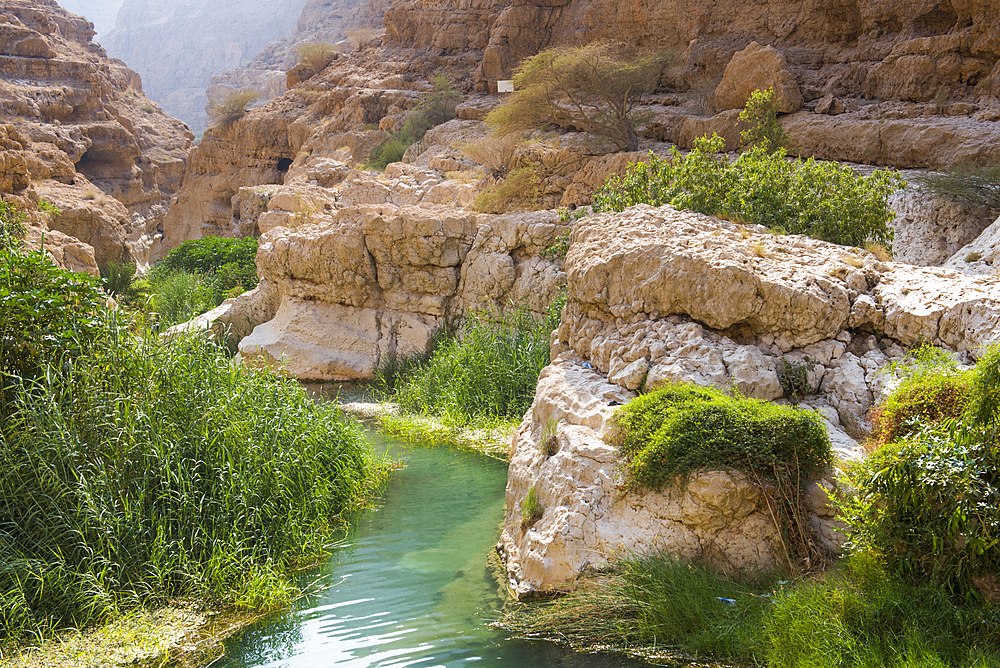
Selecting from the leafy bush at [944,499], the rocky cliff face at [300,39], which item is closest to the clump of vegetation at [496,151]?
the leafy bush at [944,499]

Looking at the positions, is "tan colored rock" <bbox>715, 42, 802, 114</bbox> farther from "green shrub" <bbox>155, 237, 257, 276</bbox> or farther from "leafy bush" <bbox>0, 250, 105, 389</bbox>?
"leafy bush" <bbox>0, 250, 105, 389</bbox>

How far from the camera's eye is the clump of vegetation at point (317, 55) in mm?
30344

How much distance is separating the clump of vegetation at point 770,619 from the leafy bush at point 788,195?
13.3ft

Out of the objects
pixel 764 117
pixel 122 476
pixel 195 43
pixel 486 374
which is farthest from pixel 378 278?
pixel 195 43

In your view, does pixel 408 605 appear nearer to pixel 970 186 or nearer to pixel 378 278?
pixel 378 278

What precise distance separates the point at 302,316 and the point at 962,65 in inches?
537

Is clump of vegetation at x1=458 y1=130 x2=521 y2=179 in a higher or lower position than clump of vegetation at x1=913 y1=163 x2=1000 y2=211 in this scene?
higher

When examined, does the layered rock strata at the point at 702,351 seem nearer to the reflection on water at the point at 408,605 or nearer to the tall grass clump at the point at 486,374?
the reflection on water at the point at 408,605

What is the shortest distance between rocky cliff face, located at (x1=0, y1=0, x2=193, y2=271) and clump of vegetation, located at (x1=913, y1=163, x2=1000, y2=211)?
22337 millimetres

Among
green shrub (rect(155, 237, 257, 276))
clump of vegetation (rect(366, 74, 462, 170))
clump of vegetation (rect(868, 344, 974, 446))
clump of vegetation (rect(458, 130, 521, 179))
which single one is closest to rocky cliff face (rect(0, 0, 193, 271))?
green shrub (rect(155, 237, 257, 276))

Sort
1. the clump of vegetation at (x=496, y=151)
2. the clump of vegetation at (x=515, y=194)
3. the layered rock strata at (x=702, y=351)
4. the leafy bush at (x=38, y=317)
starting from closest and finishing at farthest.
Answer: the layered rock strata at (x=702, y=351), the leafy bush at (x=38, y=317), the clump of vegetation at (x=515, y=194), the clump of vegetation at (x=496, y=151)

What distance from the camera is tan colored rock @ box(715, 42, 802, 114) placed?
1444 cm

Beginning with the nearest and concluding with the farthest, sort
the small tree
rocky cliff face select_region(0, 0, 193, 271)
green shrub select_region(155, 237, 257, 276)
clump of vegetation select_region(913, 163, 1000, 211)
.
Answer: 1. clump of vegetation select_region(913, 163, 1000, 211)
2. the small tree
3. green shrub select_region(155, 237, 257, 276)
4. rocky cliff face select_region(0, 0, 193, 271)

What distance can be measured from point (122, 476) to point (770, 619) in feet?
14.3
